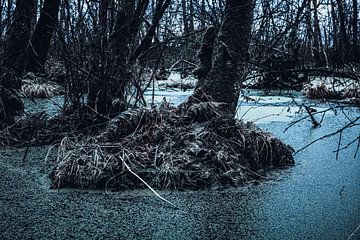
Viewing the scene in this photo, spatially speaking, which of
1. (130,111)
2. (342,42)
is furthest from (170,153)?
(342,42)

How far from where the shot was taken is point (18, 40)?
16.9ft

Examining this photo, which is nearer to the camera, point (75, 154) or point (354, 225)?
point (354, 225)

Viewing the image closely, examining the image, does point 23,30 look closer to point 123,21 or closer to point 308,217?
point 123,21

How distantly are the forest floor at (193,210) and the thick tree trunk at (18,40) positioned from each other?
1962 mm

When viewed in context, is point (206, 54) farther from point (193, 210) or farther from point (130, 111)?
point (193, 210)

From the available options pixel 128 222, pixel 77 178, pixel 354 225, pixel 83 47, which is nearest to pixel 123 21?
pixel 83 47

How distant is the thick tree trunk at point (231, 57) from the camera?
14.2 feet

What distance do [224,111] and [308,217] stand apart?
193 cm

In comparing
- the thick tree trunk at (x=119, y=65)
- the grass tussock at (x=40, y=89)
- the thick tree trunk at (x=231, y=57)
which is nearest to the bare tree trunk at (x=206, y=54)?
the thick tree trunk at (x=231, y=57)

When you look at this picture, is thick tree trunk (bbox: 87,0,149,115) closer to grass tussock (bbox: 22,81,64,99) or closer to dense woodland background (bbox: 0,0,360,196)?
dense woodland background (bbox: 0,0,360,196)

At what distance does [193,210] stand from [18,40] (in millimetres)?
3652

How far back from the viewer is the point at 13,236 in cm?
214

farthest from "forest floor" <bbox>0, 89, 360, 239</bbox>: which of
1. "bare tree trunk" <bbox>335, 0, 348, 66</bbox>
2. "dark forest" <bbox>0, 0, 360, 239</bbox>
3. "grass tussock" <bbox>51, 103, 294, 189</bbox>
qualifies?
"bare tree trunk" <bbox>335, 0, 348, 66</bbox>

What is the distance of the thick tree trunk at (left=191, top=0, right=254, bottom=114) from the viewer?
4.33m
